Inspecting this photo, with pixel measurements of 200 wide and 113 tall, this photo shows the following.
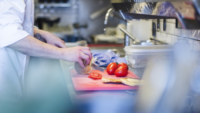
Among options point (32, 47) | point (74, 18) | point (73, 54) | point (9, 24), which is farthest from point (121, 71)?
point (74, 18)

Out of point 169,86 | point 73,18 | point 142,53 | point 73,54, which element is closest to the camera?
point 169,86

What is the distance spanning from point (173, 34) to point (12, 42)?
129 centimetres

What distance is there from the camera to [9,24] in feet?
3.50

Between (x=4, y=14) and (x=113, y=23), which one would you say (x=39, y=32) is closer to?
(x=4, y=14)

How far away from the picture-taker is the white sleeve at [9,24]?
1.06m

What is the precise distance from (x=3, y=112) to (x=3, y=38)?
331mm

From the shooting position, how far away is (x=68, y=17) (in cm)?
463

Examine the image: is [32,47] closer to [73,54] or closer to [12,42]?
[12,42]

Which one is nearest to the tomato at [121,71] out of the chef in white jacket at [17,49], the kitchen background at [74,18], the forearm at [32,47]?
the chef in white jacket at [17,49]

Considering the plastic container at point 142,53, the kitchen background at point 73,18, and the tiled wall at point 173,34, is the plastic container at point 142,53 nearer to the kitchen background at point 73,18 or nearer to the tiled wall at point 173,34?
the tiled wall at point 173,34

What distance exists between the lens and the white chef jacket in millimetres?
1064

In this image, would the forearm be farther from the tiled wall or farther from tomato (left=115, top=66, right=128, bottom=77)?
the tiled wall

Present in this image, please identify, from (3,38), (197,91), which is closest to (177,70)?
(197,91)

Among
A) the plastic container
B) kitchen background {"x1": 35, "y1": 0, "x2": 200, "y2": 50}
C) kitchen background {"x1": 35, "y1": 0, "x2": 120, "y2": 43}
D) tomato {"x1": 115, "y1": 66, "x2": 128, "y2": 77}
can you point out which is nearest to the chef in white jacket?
tomato {"x1": 115, "y1": 66, "x2": 128, "y2": 77}
